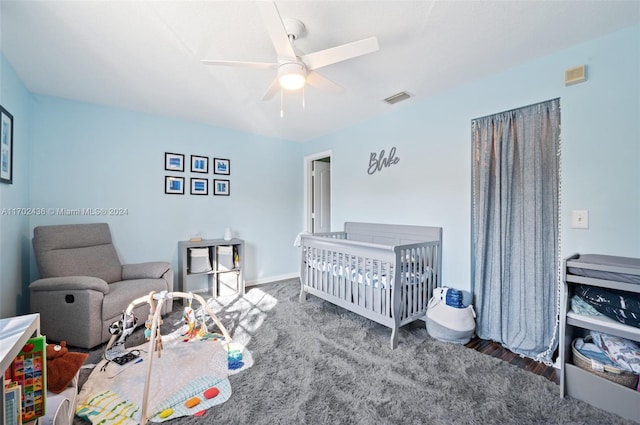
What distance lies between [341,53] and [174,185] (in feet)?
9.04

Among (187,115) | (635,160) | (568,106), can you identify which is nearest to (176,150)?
(187,115)

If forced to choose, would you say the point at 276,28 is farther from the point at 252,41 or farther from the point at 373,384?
the point at 373,384

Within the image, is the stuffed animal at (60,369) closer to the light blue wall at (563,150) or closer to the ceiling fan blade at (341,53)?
the ceiling fan blade at (341,53)

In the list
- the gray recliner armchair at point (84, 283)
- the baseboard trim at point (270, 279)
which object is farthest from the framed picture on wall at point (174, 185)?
the baseboard trim at point (270, 279)

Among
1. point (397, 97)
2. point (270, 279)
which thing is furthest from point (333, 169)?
point (270, 279)

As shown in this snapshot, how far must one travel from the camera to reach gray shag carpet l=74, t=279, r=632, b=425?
4.71 feet

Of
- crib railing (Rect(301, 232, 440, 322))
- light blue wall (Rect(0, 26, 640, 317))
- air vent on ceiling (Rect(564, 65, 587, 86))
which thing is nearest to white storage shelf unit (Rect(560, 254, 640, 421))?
light blue wall (Rect(0, 26, 640, 317))

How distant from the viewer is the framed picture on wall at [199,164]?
3488mm

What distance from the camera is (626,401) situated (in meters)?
1.40

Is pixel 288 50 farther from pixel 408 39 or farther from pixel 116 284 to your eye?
pixel 116 284

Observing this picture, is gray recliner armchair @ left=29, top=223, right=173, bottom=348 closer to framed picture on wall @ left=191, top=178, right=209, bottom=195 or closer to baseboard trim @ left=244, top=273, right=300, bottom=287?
framed picture on wall @ left=191, top=178, right=209, bottom=195

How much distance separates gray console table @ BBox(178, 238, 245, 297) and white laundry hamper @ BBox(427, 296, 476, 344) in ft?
7.62

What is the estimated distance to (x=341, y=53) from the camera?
1.51m

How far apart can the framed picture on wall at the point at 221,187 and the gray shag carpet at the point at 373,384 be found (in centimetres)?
179
